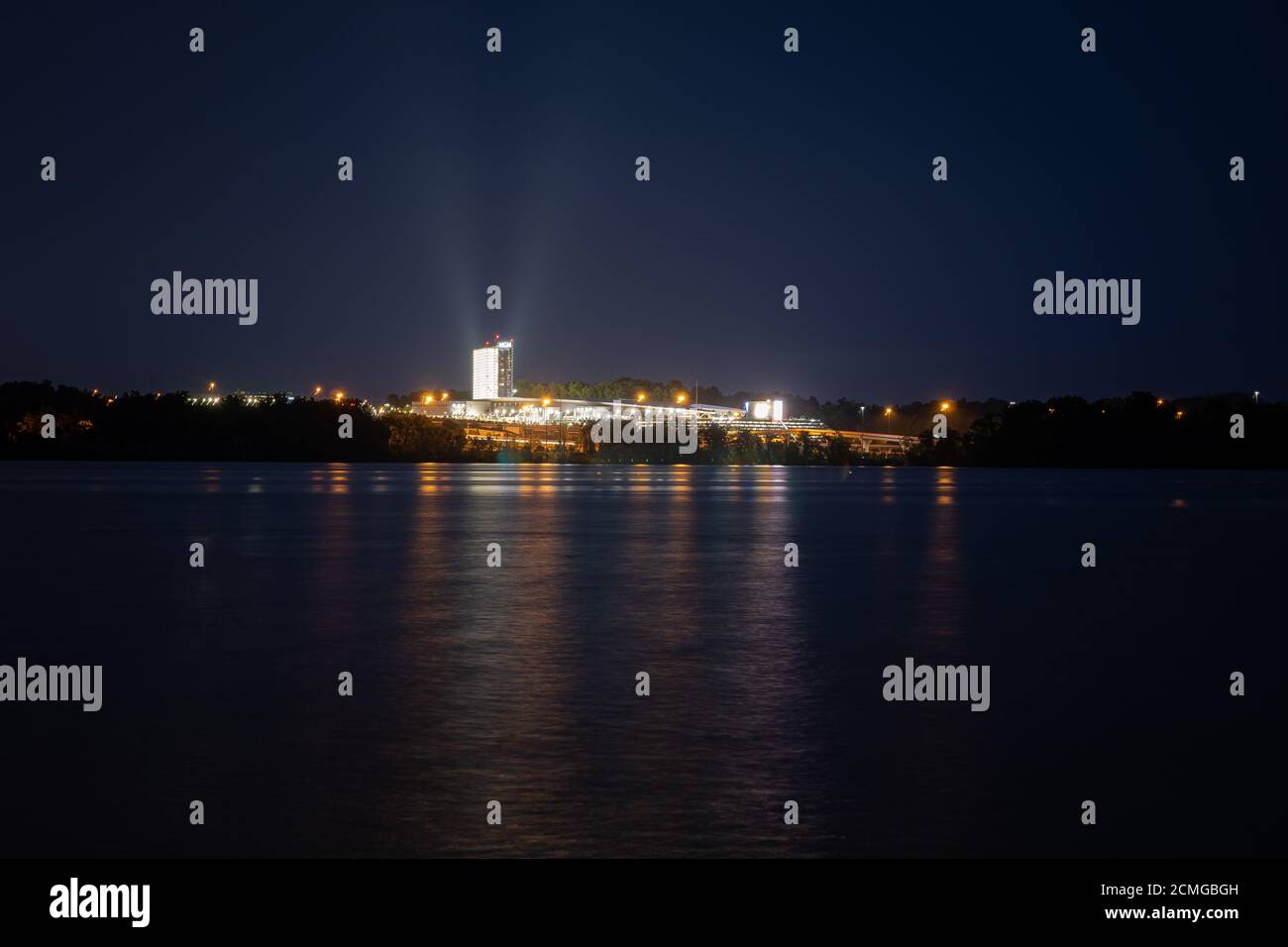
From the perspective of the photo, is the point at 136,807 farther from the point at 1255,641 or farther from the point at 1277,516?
the point at 1277,516


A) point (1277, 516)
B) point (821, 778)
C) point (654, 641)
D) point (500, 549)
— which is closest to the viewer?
point (821, 778)

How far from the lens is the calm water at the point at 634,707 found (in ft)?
28.3

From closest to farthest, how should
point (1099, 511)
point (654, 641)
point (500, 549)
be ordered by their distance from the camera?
point (654, 641) < point (500, 549) < point (1099, 511)

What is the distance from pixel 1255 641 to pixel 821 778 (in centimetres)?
995

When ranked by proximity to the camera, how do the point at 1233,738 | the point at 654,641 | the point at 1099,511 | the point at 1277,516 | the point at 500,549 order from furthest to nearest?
1. the point at 1099,511
2. the point at 1277,516
3. the point at 500,549
4. the point at 654,641
5. the point at 1233,738

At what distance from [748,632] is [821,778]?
7.93m

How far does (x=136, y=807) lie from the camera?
895 centimetres

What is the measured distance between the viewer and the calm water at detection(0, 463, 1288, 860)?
863cm

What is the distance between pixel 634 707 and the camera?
1245cm

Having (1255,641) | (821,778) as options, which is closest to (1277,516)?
(1255,641)
